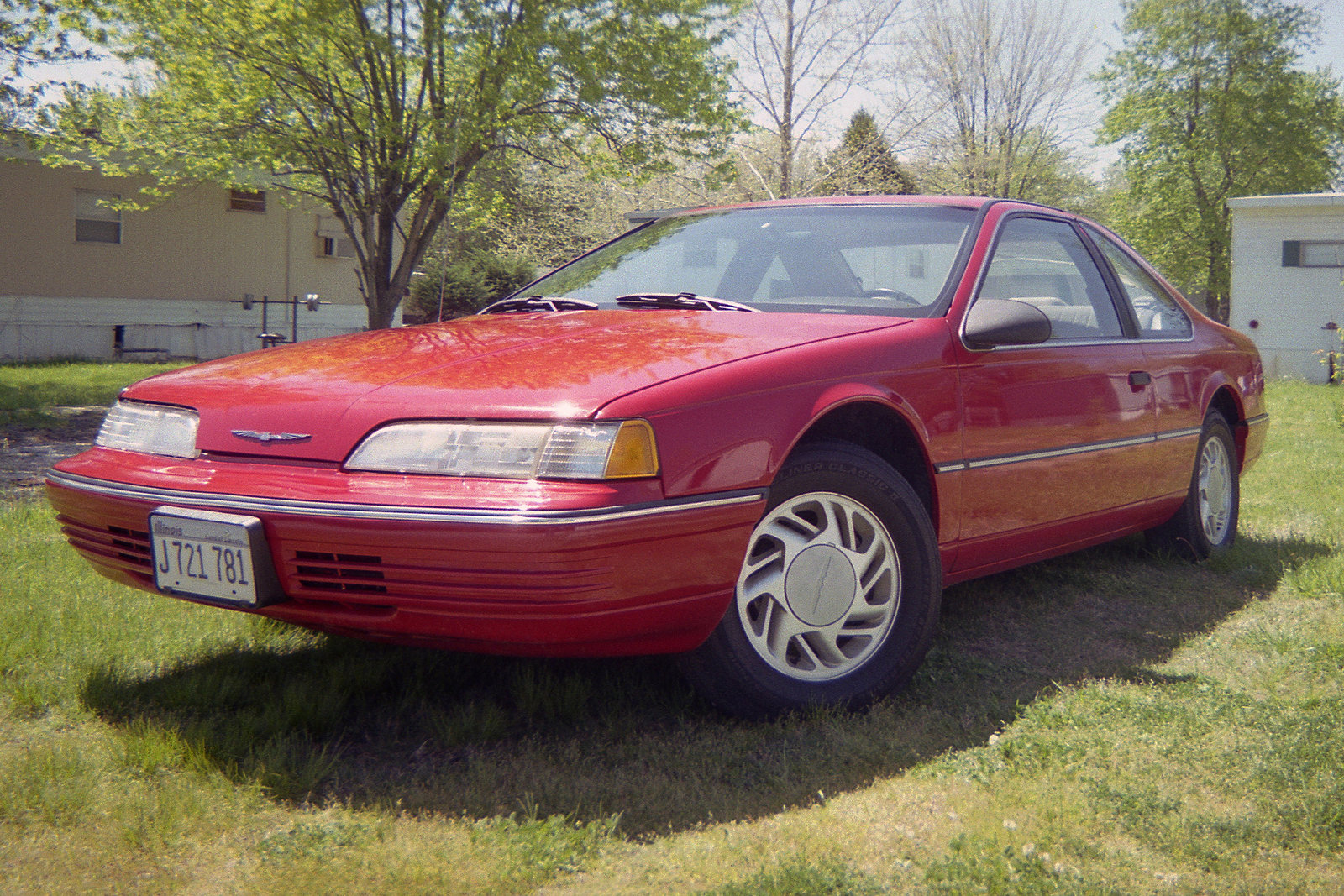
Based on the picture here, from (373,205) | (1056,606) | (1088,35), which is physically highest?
(1088,35)

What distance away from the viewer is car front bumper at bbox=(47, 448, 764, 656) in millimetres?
2328

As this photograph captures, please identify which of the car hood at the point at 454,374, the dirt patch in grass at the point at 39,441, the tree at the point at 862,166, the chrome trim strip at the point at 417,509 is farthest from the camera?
the tree at the point at 862,166

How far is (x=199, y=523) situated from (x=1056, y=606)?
296cm

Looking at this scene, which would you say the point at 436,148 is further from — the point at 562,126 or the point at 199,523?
the point at 199,523

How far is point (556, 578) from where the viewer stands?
7.65 feet

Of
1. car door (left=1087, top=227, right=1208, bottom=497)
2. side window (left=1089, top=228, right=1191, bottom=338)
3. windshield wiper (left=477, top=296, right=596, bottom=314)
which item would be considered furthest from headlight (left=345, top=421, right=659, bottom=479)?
side window (left=1089, top=228, right=1191, bottom=338)

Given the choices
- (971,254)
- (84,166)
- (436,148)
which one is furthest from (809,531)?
(84,166)

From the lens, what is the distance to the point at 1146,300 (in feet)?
15.2

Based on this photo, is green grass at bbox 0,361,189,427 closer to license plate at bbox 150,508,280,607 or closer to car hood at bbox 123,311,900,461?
car hood at bbox 123,311,900,461

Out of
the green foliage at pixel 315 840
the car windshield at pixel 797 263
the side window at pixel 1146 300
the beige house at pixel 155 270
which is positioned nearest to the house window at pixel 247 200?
the beige house at pixel 155 270

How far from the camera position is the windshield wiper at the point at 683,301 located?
3.45m

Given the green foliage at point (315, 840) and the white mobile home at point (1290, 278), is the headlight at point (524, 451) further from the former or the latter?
the white mobile home at point (1290, 278)

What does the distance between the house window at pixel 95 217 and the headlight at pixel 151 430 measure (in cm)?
1658

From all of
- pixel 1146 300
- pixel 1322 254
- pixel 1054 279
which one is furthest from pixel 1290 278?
pixel 1054 279
